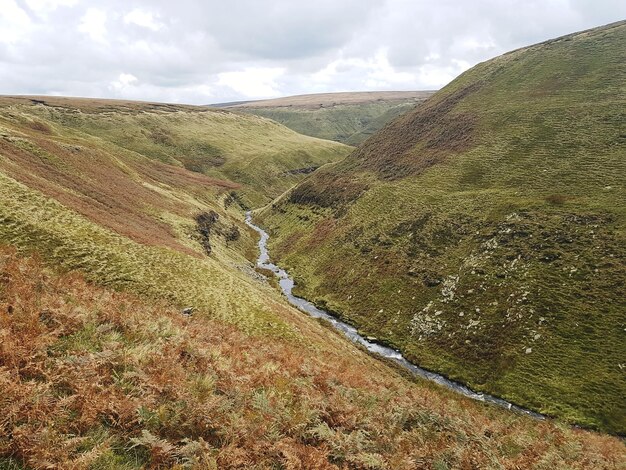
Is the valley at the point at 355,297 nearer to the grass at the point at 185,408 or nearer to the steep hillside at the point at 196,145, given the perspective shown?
the grass at the point at 185,408

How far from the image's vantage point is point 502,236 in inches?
2026

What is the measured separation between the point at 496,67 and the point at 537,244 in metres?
79.2

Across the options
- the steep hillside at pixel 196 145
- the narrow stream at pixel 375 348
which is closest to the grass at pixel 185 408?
the narrow stream at pixel 375 348

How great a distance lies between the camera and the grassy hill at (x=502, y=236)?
37906mm

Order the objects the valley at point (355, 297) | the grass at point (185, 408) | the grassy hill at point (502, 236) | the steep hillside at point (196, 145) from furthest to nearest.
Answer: the steep hillside at point (196, 145), the grassy hill at point (502, 236), the valley at point (355, 297), the grass at point (185, 408)

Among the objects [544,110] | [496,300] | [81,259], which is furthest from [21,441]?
[544,110]

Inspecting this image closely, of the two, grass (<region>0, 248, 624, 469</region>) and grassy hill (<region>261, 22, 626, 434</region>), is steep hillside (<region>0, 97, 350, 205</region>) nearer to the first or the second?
grassy hill (<region>261, 22, 626, 434</region>)

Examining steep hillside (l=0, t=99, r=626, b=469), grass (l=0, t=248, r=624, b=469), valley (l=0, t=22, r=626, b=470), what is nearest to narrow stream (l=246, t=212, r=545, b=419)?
valley (l=0, t=22, r=626, b=470)

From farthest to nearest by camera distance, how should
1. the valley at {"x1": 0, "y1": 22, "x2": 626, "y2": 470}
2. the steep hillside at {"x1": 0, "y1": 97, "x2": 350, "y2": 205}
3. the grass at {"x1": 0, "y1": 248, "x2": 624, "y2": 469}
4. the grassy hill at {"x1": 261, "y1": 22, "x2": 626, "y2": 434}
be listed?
1. the steep hillside at {"x1": 0, "y1": 97, "x2": 350, "y2": 205}
2. the grassy hill at {"x1": 261, "y1": 22, "x2": 626, "y2": 434}
3. the valley at {"x1": 0, "y1": 22, "x2": 626, "y2": 470}
4. the grass at {"x1": 0, "y1": 248, "x2": 624, "y2": 469}

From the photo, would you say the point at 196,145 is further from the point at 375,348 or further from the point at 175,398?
the point at 175,398

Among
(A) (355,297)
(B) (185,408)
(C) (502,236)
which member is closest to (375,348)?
(A) (355,297)

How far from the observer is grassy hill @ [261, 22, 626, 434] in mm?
37906

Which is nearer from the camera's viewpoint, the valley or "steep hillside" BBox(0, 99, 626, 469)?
"steep hillside" BBox(0, 99, 626, 469)

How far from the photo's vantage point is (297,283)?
64.1 meters
